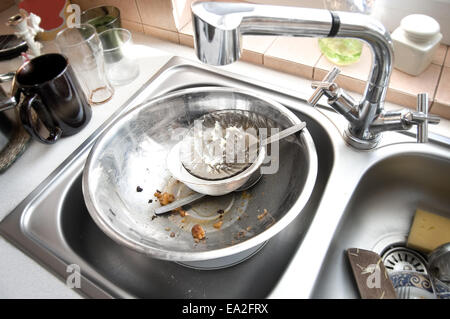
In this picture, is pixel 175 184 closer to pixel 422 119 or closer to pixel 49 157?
pixel 49 157

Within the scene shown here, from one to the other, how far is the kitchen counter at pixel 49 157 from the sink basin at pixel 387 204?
0.29 ft

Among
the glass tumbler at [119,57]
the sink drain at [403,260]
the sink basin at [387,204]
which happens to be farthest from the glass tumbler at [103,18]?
the sink drain at [403,260]

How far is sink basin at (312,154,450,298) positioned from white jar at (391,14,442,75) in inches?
8.9

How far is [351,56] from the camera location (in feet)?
2.50

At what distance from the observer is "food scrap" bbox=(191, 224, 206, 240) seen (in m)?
0.59

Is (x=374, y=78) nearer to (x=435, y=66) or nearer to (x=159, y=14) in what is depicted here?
(x=435, y=66)

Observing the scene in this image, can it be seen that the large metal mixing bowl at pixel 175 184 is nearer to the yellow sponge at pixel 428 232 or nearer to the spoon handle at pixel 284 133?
the spoon handle at pixel 284 133

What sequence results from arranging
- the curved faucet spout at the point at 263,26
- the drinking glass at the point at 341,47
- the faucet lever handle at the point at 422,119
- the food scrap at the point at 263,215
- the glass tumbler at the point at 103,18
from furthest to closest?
1. the glass tumbler at the point at 103,18
2. the drinking glass at the point at 341,47
3. the food scrap at the point at 263,215
4. the faucet lever handle at the point at 422,119
5. the curved faucet spout at the point at 263,26

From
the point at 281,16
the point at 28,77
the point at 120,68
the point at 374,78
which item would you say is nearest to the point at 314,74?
the point at 374,78

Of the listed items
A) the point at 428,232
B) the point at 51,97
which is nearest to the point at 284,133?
the point at 428,232

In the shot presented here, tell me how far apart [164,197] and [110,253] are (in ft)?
0.47

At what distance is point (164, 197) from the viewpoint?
646 mm

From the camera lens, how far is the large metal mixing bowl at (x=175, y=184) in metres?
0.55
